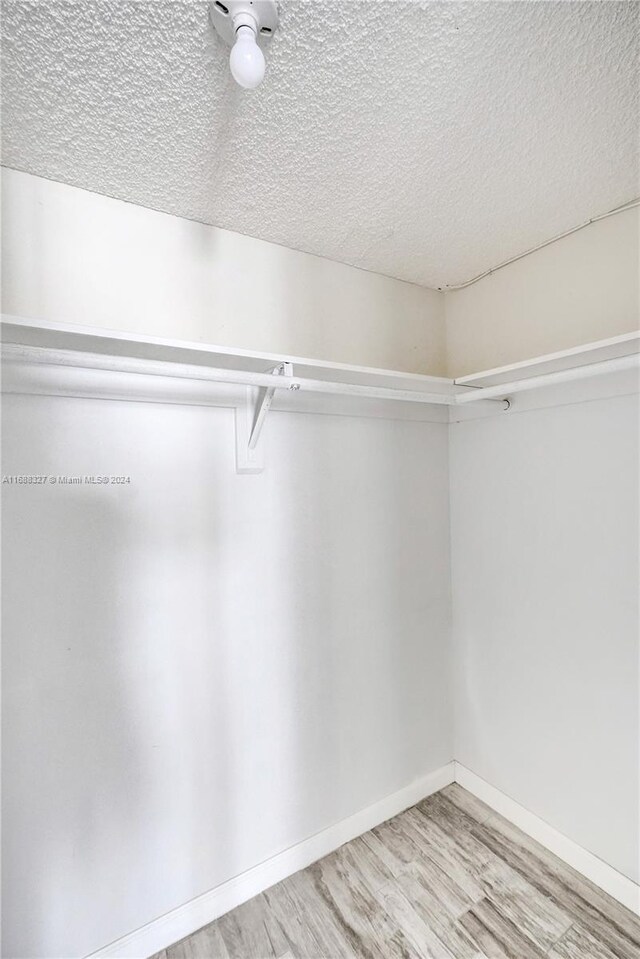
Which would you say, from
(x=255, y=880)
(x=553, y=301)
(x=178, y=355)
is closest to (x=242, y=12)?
(x=178, y=355)

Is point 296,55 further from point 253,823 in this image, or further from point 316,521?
point 253,823

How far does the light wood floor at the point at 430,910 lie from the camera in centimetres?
124

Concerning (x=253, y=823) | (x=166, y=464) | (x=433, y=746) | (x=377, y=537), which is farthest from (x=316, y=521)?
(x=433, y=746)

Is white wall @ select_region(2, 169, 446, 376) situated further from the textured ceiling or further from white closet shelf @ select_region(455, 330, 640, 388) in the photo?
white closet shelf @ select_region(455, 330, 640, 388)

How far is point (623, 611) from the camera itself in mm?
1359

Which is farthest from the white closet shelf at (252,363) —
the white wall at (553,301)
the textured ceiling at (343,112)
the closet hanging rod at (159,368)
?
the textured ceiling at (343,112)

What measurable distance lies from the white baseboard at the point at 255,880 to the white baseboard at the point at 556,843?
0.50 feet

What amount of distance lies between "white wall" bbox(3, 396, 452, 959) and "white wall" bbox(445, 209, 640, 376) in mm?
488

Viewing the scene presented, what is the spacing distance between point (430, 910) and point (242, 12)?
7.43 feet

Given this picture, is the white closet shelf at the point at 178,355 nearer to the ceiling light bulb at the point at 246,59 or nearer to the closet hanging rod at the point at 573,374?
the closet hanging rod at the point at 573,374

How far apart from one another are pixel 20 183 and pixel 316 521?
4.15ft

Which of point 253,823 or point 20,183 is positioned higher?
point 20,183

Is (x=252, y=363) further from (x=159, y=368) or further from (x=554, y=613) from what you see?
(x=554, y=613)

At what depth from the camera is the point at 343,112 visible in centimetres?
98
